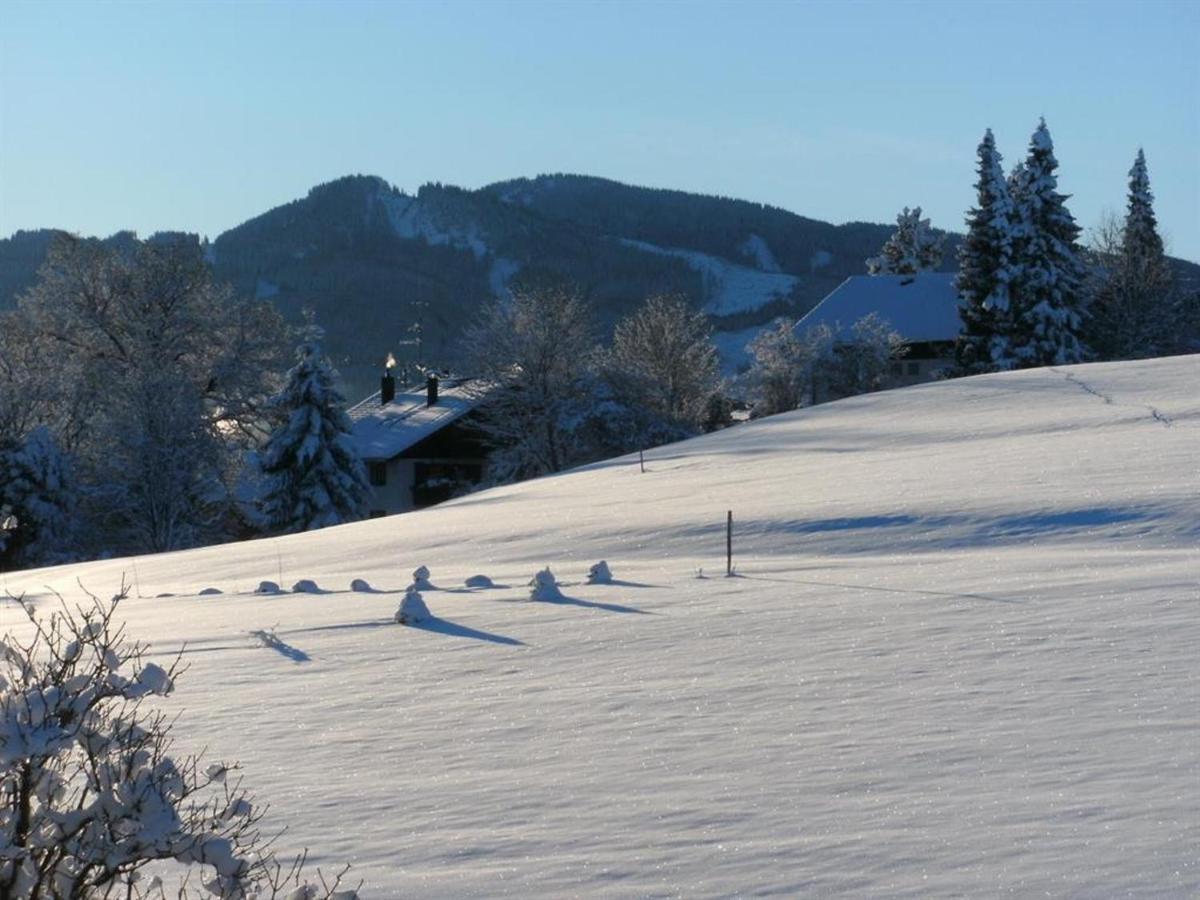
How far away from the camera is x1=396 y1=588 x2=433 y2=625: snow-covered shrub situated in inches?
583

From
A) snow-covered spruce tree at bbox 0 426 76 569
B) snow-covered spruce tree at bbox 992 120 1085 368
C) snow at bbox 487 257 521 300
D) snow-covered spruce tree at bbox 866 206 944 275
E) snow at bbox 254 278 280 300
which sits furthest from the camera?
snow at bbox 487 257 521 300

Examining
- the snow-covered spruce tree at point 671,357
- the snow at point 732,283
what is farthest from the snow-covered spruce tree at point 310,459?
the snow at point 732,283

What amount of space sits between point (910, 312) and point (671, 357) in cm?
1328

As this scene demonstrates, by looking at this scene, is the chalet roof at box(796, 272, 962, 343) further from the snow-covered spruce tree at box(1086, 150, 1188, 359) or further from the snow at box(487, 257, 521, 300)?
the snow at box(487, 257, 521, 300)

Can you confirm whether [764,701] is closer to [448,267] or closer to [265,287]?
[265,287]

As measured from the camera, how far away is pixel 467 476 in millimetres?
68188

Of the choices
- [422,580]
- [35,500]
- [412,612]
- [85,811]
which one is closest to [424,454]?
[35,500]

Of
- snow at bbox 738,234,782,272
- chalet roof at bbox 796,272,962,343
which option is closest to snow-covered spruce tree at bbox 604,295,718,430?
chalet roof at bbox 796,272,962,343

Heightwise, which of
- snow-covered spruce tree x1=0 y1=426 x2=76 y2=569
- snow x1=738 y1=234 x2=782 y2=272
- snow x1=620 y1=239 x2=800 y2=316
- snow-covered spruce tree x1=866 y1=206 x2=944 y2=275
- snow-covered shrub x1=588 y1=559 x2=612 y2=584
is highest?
snow x1=738 y1=234 x2=782 y2=272

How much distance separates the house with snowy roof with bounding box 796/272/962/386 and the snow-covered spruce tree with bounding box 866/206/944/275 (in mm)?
16497

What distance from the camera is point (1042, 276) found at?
2130 inches

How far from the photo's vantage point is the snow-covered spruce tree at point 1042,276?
54.2m

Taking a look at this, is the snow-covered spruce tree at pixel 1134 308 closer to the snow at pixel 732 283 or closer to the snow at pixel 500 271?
the snow at pixel 732 283

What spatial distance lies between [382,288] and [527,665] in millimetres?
163235
